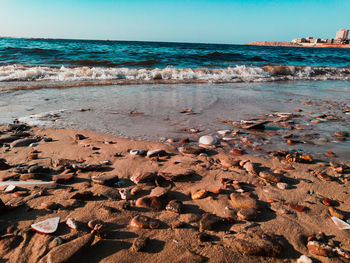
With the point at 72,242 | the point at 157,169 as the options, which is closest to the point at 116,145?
the point at 157,169

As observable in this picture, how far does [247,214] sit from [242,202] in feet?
0.48

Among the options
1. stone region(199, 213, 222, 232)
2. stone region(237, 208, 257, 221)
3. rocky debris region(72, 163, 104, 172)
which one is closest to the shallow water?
rocky debris region(72, 163, 104, 172)

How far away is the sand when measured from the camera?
1.22m

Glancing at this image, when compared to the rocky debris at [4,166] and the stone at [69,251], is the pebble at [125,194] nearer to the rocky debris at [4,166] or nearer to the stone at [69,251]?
the stone at [69,251]

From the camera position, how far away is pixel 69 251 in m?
1.16

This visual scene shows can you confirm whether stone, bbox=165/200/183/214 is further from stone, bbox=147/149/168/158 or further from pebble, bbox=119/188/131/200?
stone, bbox=147/149/168/158

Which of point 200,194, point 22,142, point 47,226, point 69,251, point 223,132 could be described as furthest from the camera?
point 223,132

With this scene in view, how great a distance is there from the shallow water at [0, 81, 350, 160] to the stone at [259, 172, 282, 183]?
739 mm

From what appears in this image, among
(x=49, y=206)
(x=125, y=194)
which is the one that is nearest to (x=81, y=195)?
(x=49, y=206)

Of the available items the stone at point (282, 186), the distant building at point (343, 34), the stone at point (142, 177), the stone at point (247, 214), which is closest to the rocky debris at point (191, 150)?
the stone at point (142, 177)

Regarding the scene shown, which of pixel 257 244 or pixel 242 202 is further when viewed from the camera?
pixel 242 202

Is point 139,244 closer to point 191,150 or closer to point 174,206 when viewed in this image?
point 174,206

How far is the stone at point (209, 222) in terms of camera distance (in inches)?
54.7

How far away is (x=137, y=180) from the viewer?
1909mm
